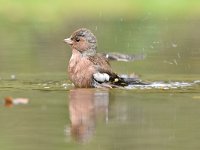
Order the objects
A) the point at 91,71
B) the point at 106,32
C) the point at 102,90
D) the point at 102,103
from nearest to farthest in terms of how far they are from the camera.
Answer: the point at 102,103 → the point at 102,90 → the point at 91,71 → the point at 106,32

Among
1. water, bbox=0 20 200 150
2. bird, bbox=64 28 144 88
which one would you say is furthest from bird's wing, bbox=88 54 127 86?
water, bbox=0 20 200 150

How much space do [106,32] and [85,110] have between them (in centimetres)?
1134

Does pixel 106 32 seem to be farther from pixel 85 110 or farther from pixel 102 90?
pixel 85 110

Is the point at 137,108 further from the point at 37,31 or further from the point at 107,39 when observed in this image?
the point at 37,31

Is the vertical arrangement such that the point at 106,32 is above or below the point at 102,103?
above

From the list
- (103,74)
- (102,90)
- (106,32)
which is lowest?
(102,90)

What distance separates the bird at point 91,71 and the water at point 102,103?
0.18m

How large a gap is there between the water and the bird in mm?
183

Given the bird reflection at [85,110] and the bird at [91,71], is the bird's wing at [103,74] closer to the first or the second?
the bird at [91,71]

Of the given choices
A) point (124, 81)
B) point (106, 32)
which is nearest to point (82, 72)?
point (124, 81)

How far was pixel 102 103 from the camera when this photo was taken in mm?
9898

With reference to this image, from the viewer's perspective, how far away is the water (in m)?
7.67

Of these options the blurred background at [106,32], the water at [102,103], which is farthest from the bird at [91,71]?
the blurred background at [106,32]

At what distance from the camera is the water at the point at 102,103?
25.2 feet
